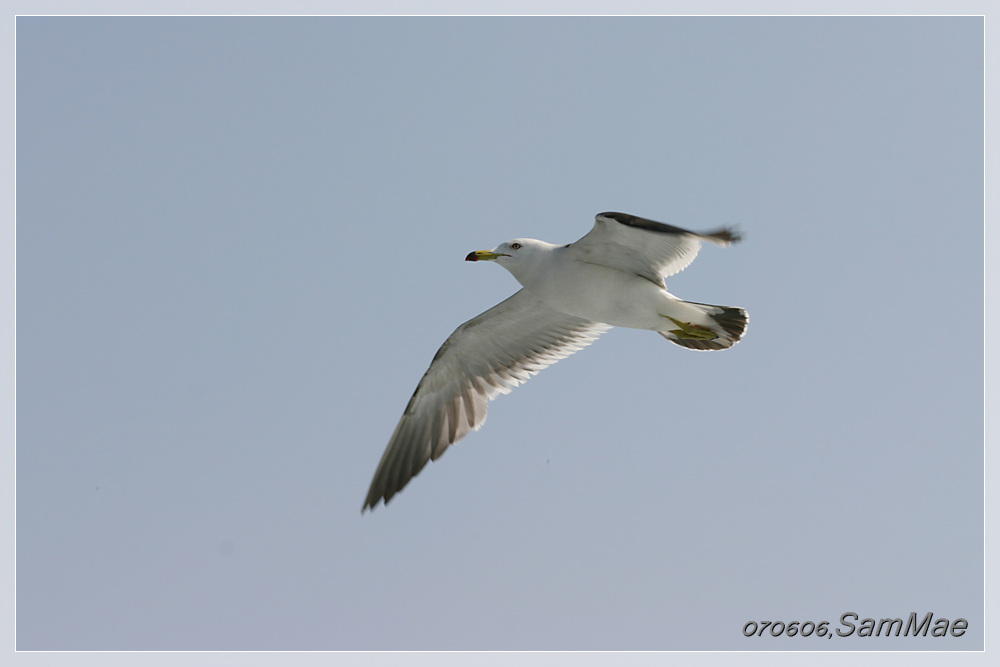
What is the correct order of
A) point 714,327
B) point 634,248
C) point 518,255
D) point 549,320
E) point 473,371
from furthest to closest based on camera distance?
1. point 473,371
2. point 549,320
3. point 714,327
4. point 518,255
5. point 634,248

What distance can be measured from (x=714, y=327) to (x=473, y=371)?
7.39ft

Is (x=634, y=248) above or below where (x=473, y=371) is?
above

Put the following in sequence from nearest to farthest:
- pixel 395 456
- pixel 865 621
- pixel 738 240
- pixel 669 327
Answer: pixel 738 240, pixel 865 621, pixel 669 327, pixel 395 456

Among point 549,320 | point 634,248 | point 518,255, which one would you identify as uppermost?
point 518,255

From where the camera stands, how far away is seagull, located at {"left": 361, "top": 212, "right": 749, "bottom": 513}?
7180 mm

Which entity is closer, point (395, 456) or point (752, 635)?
point (752, 635)

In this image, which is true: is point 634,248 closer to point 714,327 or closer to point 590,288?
point 590,288

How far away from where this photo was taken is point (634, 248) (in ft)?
23.5

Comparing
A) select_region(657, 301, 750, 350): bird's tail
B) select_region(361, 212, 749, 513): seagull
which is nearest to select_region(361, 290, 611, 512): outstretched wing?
select_region(361, 212, 749, 513): seagull

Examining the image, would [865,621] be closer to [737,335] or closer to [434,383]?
[737,335]

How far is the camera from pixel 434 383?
867cm

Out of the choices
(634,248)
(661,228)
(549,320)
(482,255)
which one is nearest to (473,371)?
(549,320)

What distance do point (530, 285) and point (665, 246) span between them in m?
1.04

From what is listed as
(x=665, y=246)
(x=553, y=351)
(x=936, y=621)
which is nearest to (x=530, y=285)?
(x=665, y=246)
